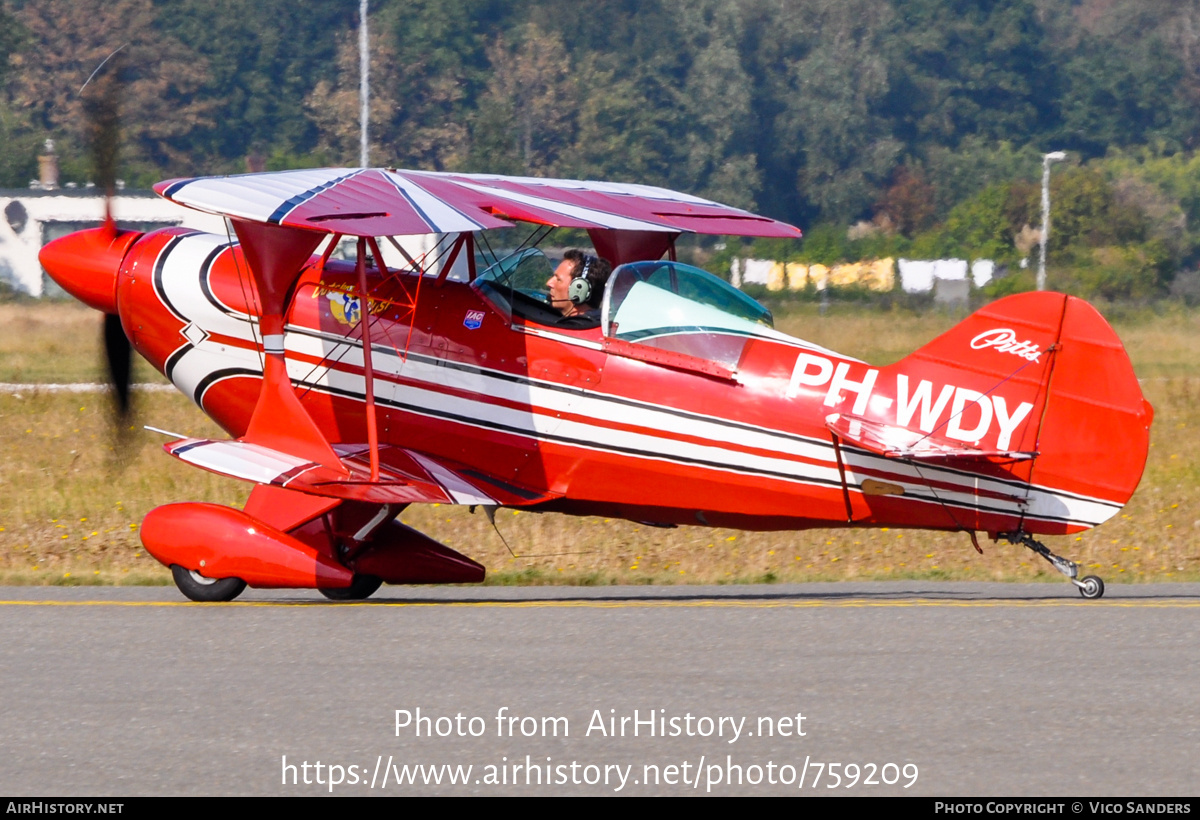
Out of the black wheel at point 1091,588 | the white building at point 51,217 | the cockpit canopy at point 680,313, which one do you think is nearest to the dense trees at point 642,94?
the white building at point 51,217

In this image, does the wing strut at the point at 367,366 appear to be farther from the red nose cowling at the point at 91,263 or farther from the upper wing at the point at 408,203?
the red nose cowling at the point at 91,263

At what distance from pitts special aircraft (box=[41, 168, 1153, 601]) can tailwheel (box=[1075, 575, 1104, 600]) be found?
0.01 m

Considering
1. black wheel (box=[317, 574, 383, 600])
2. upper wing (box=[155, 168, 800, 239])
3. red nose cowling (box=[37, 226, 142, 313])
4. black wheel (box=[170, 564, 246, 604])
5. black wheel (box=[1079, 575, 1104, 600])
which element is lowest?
black wheel (box=[317, 574, 383, 600])

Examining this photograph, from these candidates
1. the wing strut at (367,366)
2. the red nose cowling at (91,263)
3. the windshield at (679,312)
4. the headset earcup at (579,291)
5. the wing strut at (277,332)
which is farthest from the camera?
the red nose cowling at (91,263)

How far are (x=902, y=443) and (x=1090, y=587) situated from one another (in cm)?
159

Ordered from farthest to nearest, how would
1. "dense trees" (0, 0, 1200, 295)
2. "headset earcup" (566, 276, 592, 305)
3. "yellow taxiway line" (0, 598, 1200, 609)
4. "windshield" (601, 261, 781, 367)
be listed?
"dense trees" (0, 0, 1200, 295) < "headset earcup" (566, 276, 592, 305) < "windshield" (601, 261, 781, 367) < "yellow taxiway line" (0, 598, 1200, 609)

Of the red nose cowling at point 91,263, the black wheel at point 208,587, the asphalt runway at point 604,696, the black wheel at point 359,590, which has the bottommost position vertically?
the black wheel at point 359,590

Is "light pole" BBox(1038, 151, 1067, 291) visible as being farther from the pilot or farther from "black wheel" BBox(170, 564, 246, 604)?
"black wheel" BBox(170, 564, 246, 604)

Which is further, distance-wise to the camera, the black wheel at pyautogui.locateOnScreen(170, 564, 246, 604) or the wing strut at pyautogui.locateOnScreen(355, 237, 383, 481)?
the black wheel at pyautogui.locateOnScreen(170, 564, 246, 604)

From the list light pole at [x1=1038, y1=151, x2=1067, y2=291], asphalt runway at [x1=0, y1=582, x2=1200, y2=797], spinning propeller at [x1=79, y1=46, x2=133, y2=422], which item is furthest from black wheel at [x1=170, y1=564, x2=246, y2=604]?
light pole at [x1=1038, y1=151, x2=1067, y2=291]

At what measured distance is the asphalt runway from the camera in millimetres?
5910

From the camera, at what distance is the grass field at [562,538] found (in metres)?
12.5
